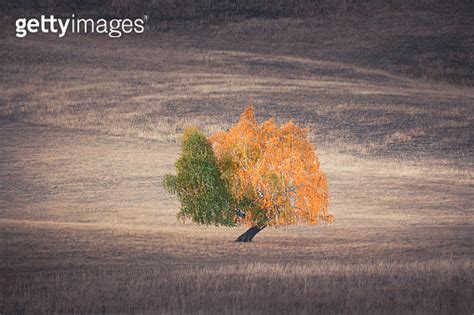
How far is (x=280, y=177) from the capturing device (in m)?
28.8

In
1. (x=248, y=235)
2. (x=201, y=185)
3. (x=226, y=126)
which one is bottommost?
(x=248, y=235)

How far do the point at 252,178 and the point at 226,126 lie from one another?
35905 millimetres

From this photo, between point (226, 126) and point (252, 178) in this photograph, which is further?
point (226, 126)

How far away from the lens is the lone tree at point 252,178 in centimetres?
2891

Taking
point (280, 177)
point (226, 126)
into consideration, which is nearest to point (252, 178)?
point (280, 177)

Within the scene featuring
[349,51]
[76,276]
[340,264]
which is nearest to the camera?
[76,276]

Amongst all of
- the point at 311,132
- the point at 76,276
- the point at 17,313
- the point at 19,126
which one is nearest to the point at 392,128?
the point at 311,132

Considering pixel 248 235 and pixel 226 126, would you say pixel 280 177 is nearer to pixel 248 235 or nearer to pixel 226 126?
pixel 248 235

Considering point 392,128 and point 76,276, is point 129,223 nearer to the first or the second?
point 76,276

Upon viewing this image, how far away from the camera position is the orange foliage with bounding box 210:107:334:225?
94.6 ft

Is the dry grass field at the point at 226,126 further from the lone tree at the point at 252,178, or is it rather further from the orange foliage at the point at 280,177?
the orange foliage at the point at 280,177

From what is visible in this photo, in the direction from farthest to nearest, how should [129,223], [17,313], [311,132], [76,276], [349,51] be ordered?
[349,51], [311,132], [129,223], [76,276], [17,313]

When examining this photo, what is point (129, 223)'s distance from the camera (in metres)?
37.1

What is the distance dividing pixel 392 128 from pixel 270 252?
39.5 metres
